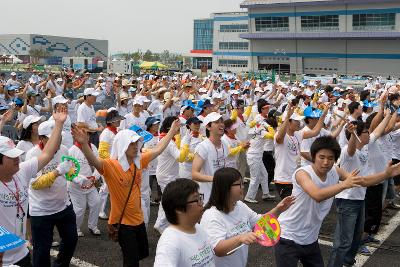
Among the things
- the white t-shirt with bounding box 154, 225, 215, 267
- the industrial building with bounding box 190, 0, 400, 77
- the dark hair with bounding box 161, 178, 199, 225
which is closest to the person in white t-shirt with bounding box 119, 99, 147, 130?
the dark hair with bounding box 161, 178, 199, 225

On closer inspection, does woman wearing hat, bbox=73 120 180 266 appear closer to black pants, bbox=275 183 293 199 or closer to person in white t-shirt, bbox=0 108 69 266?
person in white t-shirt, bbox=0 108 69 266

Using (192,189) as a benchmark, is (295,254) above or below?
below

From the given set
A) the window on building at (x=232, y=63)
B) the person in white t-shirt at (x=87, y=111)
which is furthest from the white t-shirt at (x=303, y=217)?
the window on building at (x=232, y=63)

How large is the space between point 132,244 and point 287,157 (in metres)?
3.29

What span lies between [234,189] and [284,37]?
62380 millimetres

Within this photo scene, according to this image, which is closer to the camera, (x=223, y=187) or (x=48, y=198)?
(x=223, y=187)

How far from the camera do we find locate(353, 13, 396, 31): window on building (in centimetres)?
5441

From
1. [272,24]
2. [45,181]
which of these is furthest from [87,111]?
[272,24]

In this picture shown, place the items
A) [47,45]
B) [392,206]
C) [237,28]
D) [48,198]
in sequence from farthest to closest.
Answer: [47,45], [237,28], [392,206], [48,198]

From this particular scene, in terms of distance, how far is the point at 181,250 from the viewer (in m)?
2.66

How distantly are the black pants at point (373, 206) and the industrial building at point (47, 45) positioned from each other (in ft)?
311

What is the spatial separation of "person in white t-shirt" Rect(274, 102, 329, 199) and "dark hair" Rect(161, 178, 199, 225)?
403cm

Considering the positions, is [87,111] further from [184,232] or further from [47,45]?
[47,45]

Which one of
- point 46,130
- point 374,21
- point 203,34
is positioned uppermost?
point 203,34
